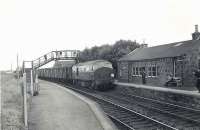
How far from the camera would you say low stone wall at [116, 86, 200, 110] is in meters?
18.1

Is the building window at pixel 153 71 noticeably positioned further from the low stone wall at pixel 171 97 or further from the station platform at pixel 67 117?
the station platform at pixel 67 117

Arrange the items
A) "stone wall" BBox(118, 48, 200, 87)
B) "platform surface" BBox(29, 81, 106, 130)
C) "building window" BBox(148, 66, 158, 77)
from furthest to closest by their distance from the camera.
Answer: "building window" BBox(148, 66, 158, 77)
"stone wall" BBox(118, 48, 200, 87)
"platform surface" BBox(29, 81, 106, 130)

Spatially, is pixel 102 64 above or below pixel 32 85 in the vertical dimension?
above

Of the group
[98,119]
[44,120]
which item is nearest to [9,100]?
[44,120]

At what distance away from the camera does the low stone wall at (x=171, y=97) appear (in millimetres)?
18078

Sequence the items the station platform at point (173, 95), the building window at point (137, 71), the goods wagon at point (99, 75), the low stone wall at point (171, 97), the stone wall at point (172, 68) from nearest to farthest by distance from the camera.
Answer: the low stone wall at point (171, 97) < the station platform at point (173, 95) < the stone wall at point (172, 68) < the goods wagon at point (99, 75) < the building window at point (137, 71)

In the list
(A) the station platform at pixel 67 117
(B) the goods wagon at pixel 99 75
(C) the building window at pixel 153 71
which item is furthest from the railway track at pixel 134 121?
(C) the building window at pixel 153 71

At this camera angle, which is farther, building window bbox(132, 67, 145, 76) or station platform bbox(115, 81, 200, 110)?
building window bbox(132, 67, 145, 76)

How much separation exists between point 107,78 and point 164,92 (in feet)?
29.2

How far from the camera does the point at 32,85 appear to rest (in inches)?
927

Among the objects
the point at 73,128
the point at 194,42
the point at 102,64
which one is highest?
the point at 194,42

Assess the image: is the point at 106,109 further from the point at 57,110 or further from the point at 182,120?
the point at 182,120

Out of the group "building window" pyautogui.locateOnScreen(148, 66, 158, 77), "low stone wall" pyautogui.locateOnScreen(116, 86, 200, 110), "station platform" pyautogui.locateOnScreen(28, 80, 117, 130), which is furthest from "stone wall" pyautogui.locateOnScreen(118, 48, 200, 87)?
"station platform" pyautogui.locateOnScreen(28, 80, 117, 130)

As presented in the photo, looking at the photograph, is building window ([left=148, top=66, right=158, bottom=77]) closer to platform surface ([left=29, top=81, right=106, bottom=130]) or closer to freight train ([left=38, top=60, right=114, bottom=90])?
freight train ([left=38, top=60, right=114, bottom=90])
